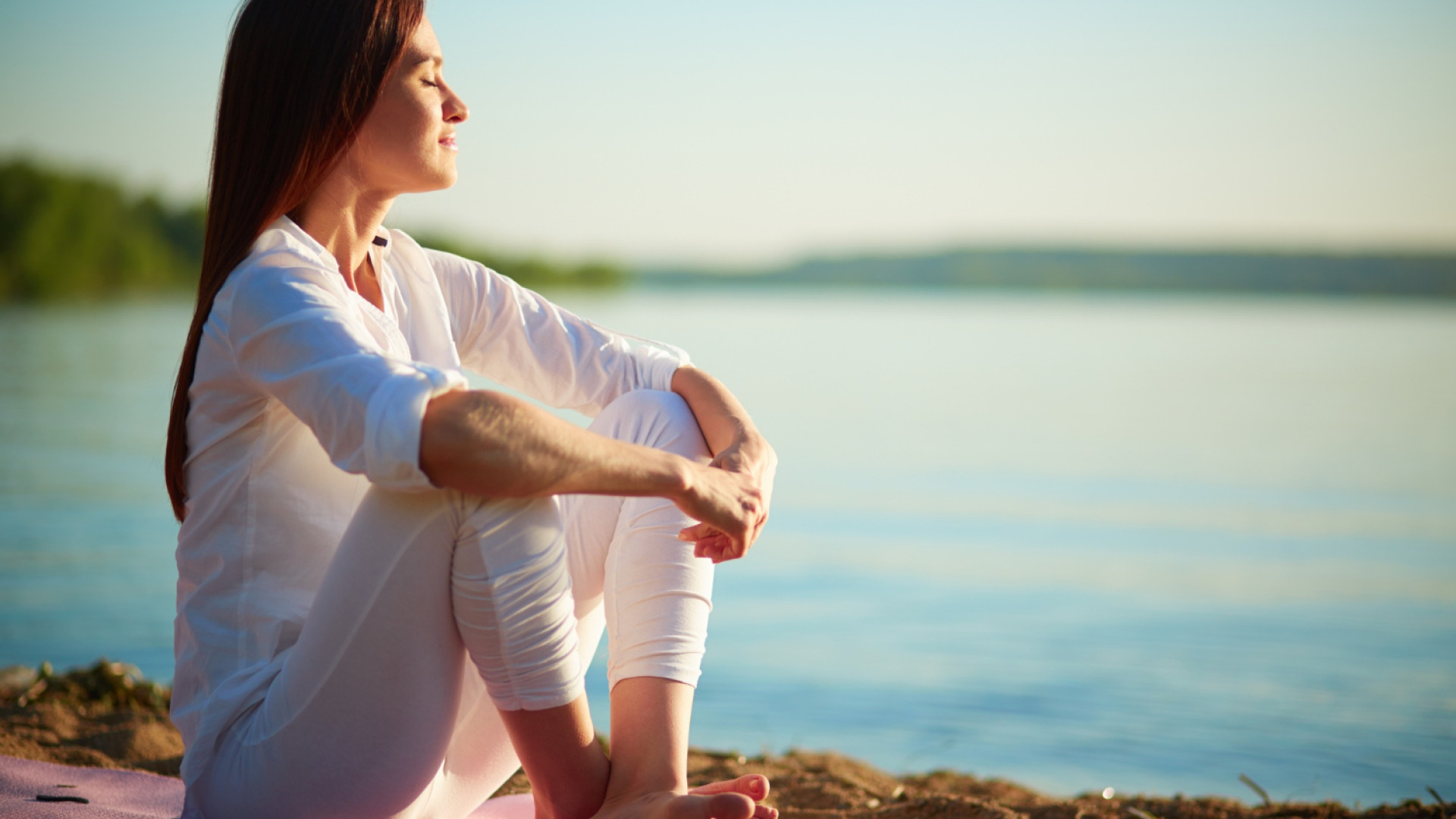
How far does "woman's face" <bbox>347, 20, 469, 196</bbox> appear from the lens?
60.4 inches

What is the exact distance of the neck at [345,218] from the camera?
154 cm

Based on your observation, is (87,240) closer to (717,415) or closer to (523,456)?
(717,415)

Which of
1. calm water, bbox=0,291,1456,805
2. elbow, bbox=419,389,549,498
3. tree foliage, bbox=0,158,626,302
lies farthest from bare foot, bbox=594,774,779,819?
tree foliage, bbox=0,158,626,302

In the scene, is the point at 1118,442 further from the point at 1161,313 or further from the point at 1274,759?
the point at 1161,313

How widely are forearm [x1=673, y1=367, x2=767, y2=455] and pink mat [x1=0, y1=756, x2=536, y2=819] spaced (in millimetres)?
646

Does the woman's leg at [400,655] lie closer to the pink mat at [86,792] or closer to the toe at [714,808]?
the toe at [714,808]

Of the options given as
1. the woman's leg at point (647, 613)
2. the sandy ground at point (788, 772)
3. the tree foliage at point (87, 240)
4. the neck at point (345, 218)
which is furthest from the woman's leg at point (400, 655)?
the tree foliage at point (87, 240)

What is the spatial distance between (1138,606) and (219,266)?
14.9 ft

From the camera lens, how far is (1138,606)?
16.8ft

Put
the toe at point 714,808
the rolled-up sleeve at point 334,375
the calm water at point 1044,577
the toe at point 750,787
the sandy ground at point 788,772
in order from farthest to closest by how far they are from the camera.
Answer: the calm water at point 1044,577 → the sandy ground at point 788,772 → the toe at point 750,787 → the toe at point 714,808 → the rolled-up sleeve at point 334,375

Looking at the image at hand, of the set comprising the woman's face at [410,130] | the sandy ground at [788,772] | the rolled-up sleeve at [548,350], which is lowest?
the sandy ground at [788,772]

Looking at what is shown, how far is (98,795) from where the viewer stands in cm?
190

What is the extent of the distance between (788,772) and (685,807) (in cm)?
115

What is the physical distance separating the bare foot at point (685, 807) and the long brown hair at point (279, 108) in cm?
68
